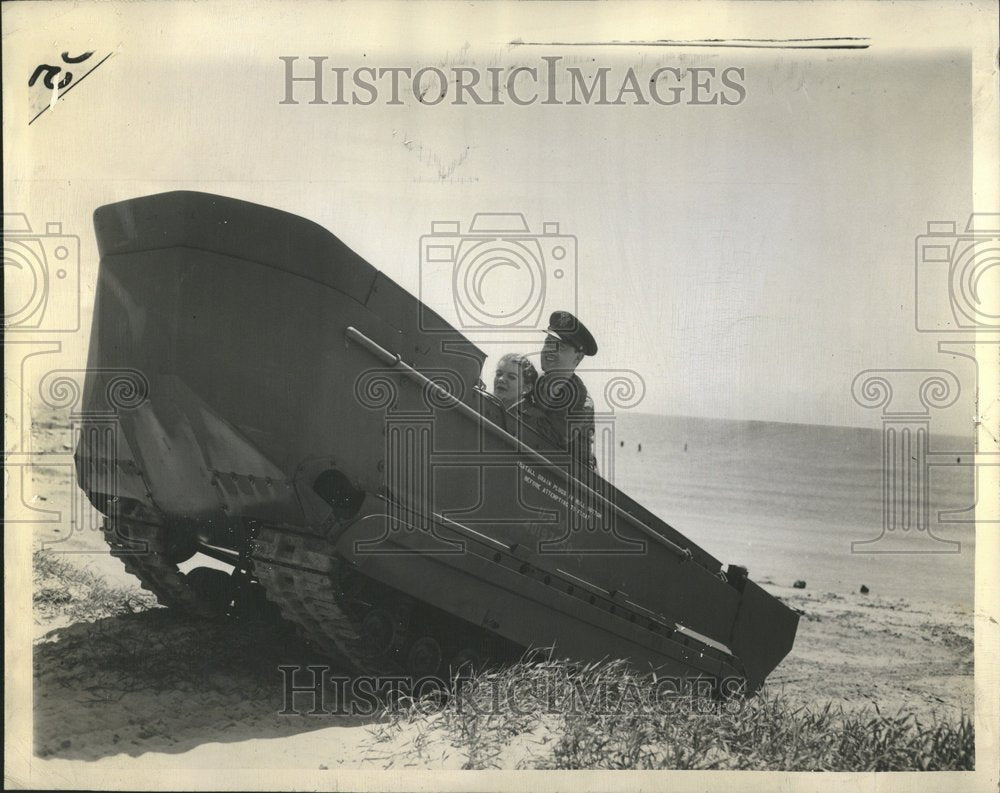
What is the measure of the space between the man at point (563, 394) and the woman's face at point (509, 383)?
7cm

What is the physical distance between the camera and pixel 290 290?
12.7ft

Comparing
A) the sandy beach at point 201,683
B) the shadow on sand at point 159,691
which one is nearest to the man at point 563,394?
the sandy beach at point 201,683

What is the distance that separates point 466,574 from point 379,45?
8.52 feet

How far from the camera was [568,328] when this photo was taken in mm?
4754

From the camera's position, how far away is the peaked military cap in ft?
15.6

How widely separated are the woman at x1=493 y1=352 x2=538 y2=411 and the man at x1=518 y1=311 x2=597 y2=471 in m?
0.04

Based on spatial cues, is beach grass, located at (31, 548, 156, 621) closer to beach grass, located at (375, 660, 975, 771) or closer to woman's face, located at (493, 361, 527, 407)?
beach grass, located at (375, 660, 975, 771)

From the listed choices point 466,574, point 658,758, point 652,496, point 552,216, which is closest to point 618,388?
point 552,216

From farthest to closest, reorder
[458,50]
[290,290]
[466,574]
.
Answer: [458,50]
[466,574]
[290,290]

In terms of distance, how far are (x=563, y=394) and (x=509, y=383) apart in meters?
0.28

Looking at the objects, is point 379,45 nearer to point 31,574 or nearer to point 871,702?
point 31,574

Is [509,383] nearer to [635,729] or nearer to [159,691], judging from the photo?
[635,729]

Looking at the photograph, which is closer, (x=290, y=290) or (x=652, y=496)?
(x=290, y=290)

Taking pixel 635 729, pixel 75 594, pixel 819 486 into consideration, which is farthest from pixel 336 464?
pixel 819 486
